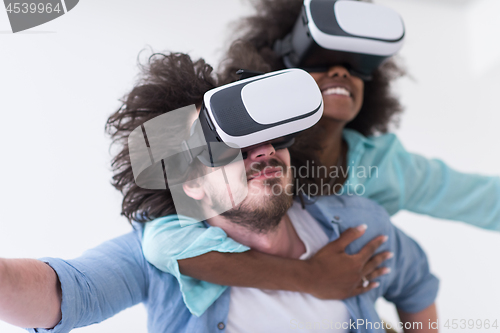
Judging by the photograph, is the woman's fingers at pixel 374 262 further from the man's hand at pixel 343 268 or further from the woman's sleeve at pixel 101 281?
the woman's sleeve at pixel 101 281

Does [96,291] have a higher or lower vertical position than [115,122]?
lower

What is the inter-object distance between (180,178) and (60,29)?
20.0 inches

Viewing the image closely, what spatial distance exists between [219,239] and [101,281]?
0.81 feet

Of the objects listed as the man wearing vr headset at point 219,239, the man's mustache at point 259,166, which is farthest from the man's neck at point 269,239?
the man's mustache at point 259,166

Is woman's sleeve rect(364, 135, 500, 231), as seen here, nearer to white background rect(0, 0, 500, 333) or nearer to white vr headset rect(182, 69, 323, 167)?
white background rect(0, 0, 500, 333)

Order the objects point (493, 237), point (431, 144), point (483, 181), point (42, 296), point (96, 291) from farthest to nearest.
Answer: point (431, 144)
point (493, 237)
point (483, 181)
point (96, 291)
point (42, 296)

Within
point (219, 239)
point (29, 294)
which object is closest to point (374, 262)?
point (219, 239)

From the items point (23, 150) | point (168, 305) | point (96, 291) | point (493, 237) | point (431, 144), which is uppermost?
point (23, 150)

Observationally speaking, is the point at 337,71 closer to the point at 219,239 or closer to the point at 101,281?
the point at 219,239

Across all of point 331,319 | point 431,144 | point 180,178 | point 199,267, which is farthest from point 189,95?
point 431,144

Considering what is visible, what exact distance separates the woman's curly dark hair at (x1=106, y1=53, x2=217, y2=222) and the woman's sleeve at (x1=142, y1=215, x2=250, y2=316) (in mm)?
85

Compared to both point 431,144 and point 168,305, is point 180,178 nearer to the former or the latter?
point 168,305

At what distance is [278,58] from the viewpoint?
120cm

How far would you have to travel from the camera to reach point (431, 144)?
188cm
